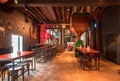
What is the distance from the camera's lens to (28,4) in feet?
26.6

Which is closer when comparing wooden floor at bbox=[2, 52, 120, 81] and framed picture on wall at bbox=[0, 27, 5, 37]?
wooden floor at bbox=[2, 52, 120, 81]

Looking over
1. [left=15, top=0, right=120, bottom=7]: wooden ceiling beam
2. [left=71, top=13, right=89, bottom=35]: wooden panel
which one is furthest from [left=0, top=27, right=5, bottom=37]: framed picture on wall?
[left=71, top=13, right=89, bottom=35]: wooden panel

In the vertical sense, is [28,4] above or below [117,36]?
above

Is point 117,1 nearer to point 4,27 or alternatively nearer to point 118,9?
point 118,9

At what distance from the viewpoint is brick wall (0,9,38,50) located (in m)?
8.60

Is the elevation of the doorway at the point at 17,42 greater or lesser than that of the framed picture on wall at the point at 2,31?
lesser

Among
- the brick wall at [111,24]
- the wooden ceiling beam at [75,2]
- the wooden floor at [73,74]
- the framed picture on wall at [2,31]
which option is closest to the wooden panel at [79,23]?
the brick wall at [111,24]

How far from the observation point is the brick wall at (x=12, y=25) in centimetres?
860

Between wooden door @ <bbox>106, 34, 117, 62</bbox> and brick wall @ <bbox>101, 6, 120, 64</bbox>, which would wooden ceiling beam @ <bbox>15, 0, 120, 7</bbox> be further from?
wooden door @ <bbox>106, 34, 117, 62</bbox>

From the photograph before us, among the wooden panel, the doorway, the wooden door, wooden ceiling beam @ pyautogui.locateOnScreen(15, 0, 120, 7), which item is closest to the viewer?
wooden ceiling beam @ pyautogui.locateOnScreen(15, 0, 120, 7)

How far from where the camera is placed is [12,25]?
10031 mm

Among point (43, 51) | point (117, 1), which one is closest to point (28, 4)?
point (43, 51)

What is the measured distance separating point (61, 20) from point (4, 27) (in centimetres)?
924

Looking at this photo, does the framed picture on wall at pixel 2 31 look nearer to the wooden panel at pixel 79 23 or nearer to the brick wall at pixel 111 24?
the wooden panel at pixel 79 23
